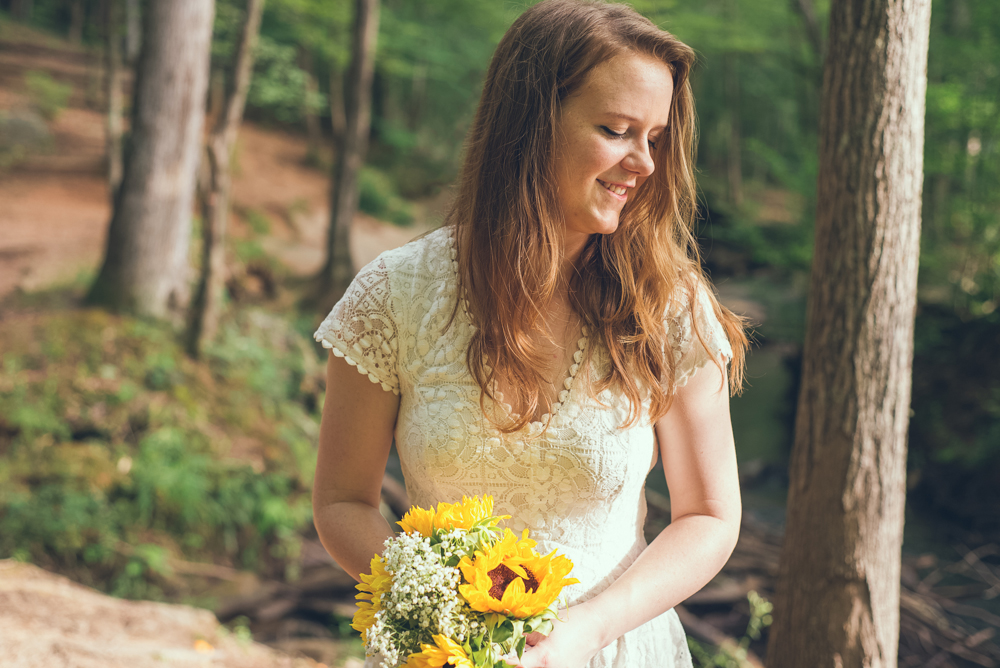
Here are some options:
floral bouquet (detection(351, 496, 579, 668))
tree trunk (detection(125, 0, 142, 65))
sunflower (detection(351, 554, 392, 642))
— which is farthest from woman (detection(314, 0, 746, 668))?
tree trunk (detection(125, 0, 142, 65))

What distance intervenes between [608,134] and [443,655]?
1.11m

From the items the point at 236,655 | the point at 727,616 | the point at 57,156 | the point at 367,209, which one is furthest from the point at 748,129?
the point at 236,655

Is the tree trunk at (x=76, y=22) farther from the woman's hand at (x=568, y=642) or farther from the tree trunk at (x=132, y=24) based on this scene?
the woman's hand at (x=568, y=642)

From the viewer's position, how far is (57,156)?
43.0 feet

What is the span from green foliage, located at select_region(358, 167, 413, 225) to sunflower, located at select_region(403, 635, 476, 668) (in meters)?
15.6

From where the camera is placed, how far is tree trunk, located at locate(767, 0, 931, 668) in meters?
2.49

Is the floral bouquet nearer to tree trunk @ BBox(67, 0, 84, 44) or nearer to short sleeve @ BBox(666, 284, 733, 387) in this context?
short sleeve @ BBox(666, 284, 733, 387)

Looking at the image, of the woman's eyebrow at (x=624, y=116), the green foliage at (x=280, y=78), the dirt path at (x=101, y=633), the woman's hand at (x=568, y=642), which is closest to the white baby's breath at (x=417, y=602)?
the woman's hand at (x=568, y=642)

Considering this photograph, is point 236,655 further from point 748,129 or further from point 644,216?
point 748,129

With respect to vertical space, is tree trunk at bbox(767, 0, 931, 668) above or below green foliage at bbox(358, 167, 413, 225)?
above

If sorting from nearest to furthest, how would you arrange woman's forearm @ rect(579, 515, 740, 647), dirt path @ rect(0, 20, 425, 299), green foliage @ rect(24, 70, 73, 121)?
woman's forearm @ rect(579, 515, 740, 647)
dirt path @ rect(0, 20, 425, 299)
green foliage @ rect(24, 70, 73, 121)

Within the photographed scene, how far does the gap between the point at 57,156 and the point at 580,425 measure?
573 inches

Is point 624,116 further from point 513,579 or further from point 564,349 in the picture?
point 513,579

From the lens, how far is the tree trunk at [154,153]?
24.4ft
